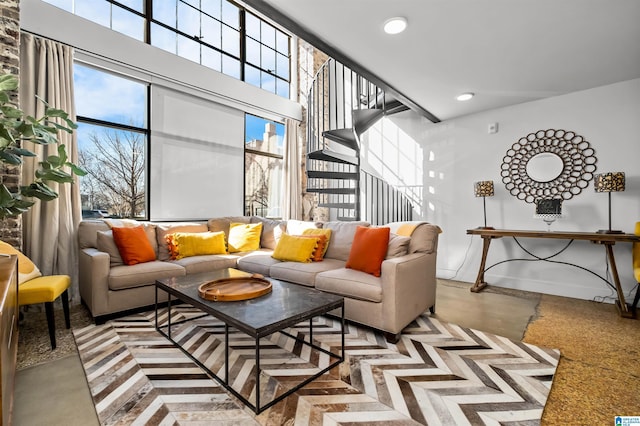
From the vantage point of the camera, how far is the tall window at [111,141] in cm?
358

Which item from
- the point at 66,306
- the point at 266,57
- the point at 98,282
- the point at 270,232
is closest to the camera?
the point at 66,306

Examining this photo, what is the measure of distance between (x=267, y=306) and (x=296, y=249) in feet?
4.65

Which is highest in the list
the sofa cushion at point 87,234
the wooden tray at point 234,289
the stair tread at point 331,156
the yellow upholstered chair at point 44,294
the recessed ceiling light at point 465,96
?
the recessed ceiling light at point 465,96

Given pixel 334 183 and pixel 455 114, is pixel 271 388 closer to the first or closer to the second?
pixel 455 114

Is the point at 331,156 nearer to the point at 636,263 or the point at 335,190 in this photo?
the point at 335,190

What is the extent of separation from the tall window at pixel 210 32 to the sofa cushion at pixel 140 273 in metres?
2.96

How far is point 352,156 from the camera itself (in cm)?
498

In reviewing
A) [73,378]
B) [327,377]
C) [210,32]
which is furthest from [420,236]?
[210,32]

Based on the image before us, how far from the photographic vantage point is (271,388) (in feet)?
5.58

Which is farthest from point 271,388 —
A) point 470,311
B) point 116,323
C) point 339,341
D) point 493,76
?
point 493,76

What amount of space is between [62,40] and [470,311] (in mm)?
5021

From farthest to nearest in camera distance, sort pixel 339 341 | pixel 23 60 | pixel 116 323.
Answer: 1. pixel 23 60
2. pixel 116 323
3. pixel 339 341

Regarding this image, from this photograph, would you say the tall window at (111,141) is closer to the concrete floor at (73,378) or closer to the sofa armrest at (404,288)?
the concrete floor at (73,378)

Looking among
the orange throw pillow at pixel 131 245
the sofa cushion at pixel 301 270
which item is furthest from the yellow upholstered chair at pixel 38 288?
the sofa cushion at pixel 301 270
